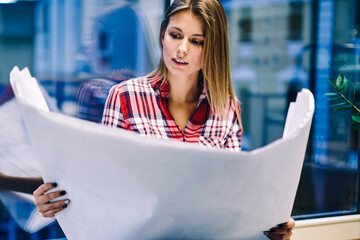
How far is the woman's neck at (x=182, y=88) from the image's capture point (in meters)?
1.01

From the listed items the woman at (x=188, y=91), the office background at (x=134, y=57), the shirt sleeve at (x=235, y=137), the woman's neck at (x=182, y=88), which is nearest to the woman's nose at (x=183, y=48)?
the woman at (x=188, y=91)

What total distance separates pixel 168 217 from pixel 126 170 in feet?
0.29

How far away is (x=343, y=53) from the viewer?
264 cm

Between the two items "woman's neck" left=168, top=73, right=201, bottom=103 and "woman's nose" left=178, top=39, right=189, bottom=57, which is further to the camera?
"woman's neck" left=168, top=73, right=201, bottom=103

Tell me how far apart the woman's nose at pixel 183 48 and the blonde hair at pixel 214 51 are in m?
0.06

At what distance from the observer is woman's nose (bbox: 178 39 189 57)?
32.5 inches

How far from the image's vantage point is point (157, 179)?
0.39m

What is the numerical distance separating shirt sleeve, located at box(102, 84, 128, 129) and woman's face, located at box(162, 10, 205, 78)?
0.17 metres

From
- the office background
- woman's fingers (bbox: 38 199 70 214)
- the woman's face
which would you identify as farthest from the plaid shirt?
woman's fingers (bbox: 38 199 70 214)

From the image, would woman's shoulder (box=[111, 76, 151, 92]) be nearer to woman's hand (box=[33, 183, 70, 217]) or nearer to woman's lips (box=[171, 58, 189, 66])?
woman's lips (box=[171, 58, 189, 66])

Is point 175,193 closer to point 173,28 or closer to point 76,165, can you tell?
point 76,165

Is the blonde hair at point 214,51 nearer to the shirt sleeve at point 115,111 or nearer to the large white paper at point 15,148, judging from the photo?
the shirt sleeve at point 115,111

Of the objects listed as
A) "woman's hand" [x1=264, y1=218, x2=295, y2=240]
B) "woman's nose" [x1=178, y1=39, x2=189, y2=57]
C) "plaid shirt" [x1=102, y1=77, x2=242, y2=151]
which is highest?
"woman's nose" [x1=178, y1=39, x2=189, y2=57]

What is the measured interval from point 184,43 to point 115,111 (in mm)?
263
